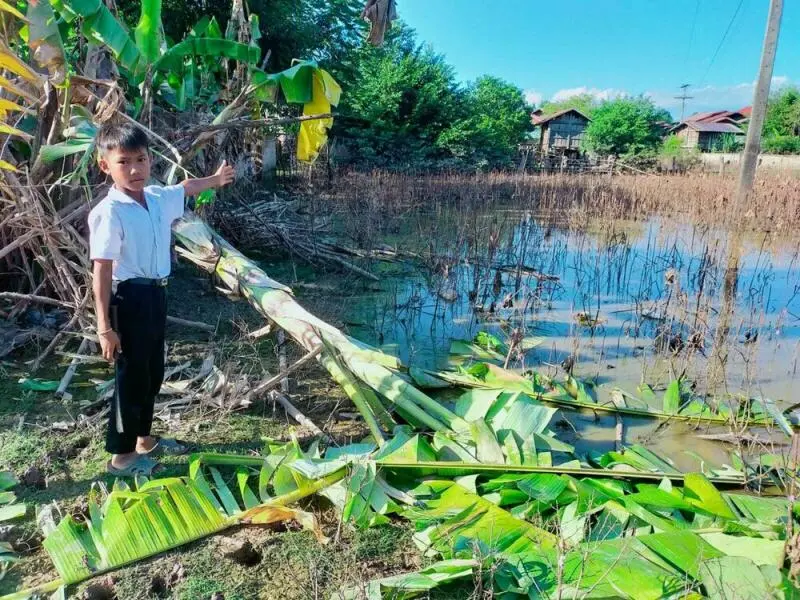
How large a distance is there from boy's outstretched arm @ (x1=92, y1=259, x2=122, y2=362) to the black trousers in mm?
77

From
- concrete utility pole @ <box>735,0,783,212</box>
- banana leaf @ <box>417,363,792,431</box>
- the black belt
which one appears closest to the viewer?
the black belt

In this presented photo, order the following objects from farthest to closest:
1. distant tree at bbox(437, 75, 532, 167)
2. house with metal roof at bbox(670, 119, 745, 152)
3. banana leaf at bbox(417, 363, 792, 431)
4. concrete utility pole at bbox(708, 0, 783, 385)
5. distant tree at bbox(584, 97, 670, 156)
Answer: house with metal roof at bbox(670, 119, 745, 152) → distant tree at bbox(584, 97, 670, 156) → distant tree at bbox(437, 75, 532, 167) → concrete utility pole at bbox(708, 0, 783, 385) → banana leaf at bbox(417, 363, 792, 431)

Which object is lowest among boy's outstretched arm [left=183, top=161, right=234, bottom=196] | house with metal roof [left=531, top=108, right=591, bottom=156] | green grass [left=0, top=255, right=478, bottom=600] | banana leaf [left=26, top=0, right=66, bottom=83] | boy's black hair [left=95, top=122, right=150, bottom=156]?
green grass [left=0, top=255, right=478, bottom=600]

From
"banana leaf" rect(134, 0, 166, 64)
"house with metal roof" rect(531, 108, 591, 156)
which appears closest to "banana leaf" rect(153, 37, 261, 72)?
"banana leaf" rect(134, 0, 166, 64)

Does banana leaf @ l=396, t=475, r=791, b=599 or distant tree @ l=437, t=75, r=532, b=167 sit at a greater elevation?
distant tree @ l=437, t=75, r=532, b=167

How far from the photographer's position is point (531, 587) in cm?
169

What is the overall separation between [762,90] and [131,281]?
7.96m

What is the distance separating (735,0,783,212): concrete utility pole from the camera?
6.99 m

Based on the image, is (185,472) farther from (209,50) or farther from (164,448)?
(209,50)

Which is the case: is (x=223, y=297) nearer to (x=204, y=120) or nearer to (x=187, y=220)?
(x=187, y=220)

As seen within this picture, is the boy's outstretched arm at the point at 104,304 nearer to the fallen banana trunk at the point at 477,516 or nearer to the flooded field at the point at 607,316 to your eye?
the fallen banana trunk at the point at 477,516

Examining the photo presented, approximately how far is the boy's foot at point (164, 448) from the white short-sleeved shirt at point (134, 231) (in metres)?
0.81

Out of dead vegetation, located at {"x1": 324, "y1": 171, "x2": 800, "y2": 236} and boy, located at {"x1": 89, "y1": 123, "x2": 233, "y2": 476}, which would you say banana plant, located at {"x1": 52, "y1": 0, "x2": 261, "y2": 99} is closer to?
boy, located at {"x1": 89, "y1": 123, "x2": 233, "y2": 476}

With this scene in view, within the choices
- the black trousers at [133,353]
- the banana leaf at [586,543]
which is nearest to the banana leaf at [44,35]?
the black trousers at [133,353]
